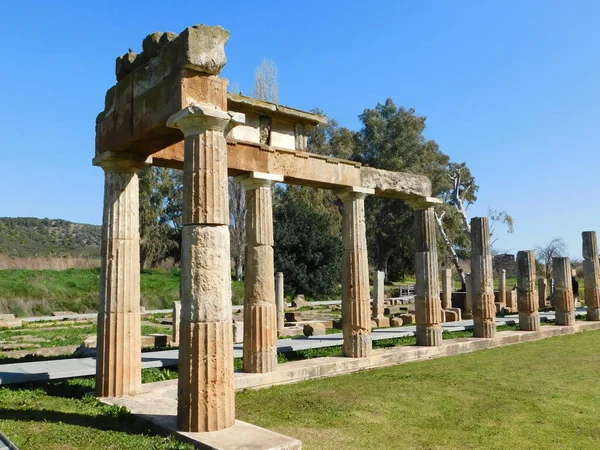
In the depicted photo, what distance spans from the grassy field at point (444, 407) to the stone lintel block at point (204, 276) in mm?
1783

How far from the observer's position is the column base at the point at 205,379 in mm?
5648

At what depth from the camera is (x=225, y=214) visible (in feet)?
19.9

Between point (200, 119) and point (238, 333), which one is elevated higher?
point (200, 119)

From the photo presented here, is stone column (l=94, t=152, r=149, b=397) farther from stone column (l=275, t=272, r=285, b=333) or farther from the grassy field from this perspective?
stone column (l=275, t=272, r=285, b=333)

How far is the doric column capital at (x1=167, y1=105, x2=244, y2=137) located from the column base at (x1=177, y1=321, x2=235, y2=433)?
227 centimetres

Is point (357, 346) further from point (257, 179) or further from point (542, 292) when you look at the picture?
point (542, 292)

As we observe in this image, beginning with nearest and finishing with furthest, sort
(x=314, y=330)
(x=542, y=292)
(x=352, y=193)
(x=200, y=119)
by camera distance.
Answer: (x=200, y=119) < (x=352, y=193) < (x=314, y=330) < (x=542, y=292)

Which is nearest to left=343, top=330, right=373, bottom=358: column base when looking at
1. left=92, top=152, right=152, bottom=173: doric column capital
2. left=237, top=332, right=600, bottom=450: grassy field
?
left=237, top=332, right=600, bottom=450: grassy field

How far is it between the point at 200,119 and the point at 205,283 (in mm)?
1904

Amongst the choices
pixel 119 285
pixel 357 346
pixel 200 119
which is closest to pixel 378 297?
pixel 357 346

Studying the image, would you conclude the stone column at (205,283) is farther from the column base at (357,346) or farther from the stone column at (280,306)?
the stone column at (280,306)

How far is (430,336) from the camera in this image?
1272cm

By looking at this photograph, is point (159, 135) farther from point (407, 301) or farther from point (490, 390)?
point (407, 301)

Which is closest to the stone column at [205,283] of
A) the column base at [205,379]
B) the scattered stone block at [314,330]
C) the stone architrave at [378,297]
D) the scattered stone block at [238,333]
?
the column base at [205,379]
